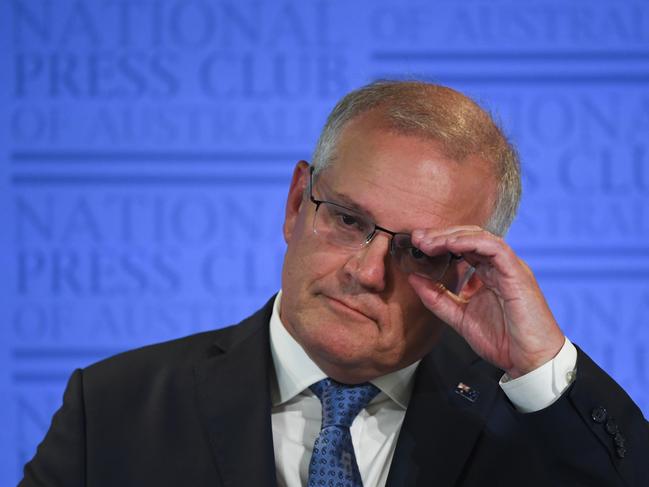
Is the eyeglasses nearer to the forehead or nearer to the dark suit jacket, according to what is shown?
the forehead

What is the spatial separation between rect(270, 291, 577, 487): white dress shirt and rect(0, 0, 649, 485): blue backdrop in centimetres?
125

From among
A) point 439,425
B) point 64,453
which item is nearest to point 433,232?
point 439,425

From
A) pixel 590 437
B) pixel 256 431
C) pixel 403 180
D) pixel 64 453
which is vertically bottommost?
pixel 64 453

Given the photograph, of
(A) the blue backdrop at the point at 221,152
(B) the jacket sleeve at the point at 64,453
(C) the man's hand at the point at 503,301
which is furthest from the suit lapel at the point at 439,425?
(A) the blue backdrop at the point at 221,152

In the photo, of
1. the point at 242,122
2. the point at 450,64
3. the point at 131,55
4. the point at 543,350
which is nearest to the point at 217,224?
the point at 242,122

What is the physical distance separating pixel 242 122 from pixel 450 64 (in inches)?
29.3

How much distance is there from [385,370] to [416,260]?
0.77 ft

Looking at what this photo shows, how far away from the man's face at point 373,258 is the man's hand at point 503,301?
0.06m

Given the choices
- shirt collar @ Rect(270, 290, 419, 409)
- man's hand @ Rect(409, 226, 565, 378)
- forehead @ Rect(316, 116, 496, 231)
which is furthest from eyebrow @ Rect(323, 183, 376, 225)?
shirt collar @ Rect(270, 290, 419, 409)

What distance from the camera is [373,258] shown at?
5.99 feet

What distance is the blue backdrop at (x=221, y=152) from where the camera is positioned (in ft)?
10.6

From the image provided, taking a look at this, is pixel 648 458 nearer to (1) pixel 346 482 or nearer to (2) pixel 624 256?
(1) pixel 346 482

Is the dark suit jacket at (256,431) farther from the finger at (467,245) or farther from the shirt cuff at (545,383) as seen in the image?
the finger at (467,245)

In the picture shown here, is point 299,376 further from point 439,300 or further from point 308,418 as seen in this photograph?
point 439,300
